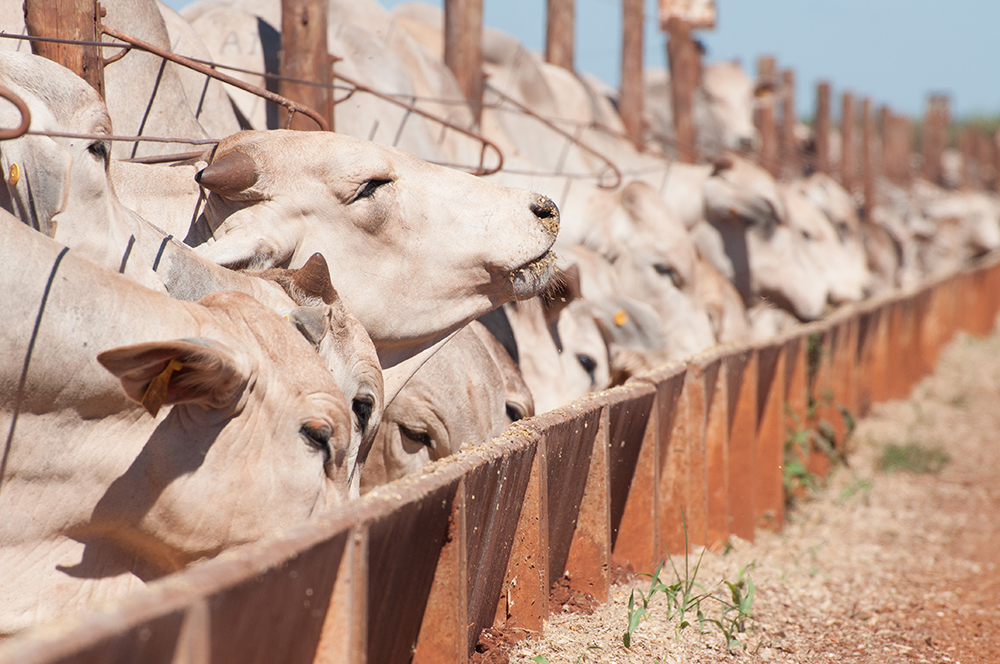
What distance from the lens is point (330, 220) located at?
3.66 meters

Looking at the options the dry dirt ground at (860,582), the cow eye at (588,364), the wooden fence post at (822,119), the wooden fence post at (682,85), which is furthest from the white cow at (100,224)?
the wooden fence post at (822,119)

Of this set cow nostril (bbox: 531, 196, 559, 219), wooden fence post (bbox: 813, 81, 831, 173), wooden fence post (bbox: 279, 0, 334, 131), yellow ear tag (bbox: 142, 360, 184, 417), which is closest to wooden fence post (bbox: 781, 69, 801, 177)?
wooden fence post (bbox: 813, 81, 831, 173)

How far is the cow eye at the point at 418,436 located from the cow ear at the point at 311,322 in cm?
133

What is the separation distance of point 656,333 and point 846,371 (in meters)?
2.02

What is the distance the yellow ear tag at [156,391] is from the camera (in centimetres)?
225

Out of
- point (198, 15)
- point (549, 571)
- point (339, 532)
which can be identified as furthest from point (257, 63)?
point (339, 532)

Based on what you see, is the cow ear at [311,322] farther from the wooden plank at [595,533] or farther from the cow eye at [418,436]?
the cow eye at [418,436]

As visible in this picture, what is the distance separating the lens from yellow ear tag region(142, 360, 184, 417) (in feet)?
7.39

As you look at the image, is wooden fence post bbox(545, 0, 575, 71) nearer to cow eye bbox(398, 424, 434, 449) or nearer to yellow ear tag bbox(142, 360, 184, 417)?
cow eye bbox(398, 424, 434, 449)

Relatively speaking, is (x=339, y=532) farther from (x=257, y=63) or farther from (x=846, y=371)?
(x=846, y=371)

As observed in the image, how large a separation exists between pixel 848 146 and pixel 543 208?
15.5 meters

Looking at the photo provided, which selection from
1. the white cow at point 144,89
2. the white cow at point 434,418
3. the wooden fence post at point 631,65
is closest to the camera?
the white cow at point 434,418

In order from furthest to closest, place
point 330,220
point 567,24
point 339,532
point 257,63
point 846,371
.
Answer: point 567,24 < point 846,371 < point 257,63 < point 330,220 < point 339,532

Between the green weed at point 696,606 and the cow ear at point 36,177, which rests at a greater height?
the cow ear at point 36,177
